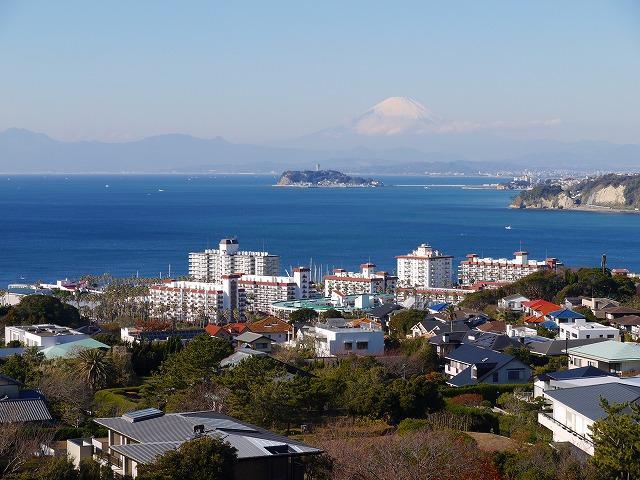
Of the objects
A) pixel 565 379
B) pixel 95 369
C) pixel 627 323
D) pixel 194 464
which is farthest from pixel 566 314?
pixel 194 464

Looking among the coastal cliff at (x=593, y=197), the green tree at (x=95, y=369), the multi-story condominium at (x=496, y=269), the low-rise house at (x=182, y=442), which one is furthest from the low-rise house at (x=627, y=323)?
the coastal cliff at (x=593, y=197)

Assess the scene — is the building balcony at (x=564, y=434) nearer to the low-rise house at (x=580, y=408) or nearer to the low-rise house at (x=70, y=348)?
the low-rise house at (x=580, y=408)

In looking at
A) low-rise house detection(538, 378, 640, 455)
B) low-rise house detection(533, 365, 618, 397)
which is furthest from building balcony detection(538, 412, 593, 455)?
low-rise house detection(533, 365, 618, 397)

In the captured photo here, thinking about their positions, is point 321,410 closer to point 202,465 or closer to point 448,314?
point 202,465

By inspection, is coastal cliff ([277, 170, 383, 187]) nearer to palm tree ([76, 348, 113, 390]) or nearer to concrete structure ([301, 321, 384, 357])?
concrete structure ([301, 321, 384, 357])

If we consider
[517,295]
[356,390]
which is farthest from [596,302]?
[356,390]
